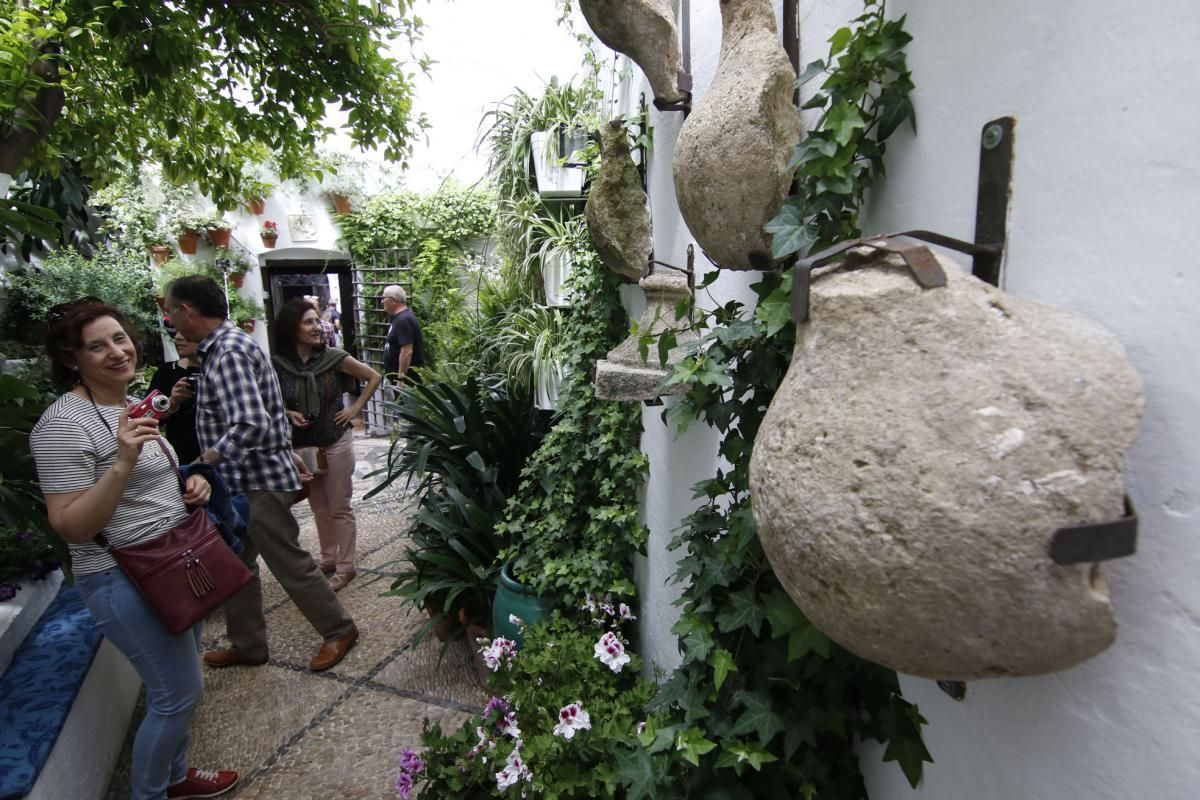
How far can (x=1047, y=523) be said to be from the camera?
1.69 feet

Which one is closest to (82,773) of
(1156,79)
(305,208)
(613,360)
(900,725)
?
(613,360)

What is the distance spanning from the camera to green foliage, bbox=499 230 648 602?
2.60 m

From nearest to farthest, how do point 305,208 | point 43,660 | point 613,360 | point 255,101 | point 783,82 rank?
point 783,82 < point 613,360 < point 43,660 < point 255,101 < point 305,208

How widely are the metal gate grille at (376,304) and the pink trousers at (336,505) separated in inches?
169

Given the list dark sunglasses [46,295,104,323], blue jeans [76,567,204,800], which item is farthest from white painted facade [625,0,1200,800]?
dark sunglasses [46,295,104,323]

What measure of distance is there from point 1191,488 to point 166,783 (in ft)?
9.76

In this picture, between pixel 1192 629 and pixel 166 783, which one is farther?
pixel 166 783

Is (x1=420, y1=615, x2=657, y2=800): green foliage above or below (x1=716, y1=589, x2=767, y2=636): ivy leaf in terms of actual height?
below

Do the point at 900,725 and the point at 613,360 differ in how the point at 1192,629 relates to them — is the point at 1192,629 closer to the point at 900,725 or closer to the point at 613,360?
the point at 900,725

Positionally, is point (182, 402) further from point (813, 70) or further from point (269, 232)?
point (269, 232)

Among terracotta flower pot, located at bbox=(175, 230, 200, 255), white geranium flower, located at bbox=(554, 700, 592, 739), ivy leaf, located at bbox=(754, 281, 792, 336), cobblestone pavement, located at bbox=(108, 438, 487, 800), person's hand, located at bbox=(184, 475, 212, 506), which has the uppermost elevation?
terracotta flower pot, located at bbox=(175, 230, 200, 255)

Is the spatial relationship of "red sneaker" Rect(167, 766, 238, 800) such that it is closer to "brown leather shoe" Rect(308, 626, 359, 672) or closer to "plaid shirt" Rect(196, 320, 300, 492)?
"brown leather shoe" Rect(308, 626, 359, 672)

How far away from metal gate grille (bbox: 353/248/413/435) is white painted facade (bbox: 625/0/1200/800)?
7.96 meters

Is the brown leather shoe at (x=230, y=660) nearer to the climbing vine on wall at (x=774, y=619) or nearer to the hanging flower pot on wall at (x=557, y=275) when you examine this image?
the hanging flower pot on wall at (x=557, y=275)
